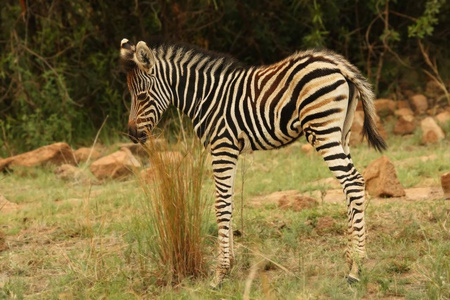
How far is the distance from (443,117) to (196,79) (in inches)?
237

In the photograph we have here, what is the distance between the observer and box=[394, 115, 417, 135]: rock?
11.0 metres

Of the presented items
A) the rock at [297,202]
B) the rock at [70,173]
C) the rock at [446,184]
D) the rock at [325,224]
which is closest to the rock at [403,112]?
the rock at [446,184]

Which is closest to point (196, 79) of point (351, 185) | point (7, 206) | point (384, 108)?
point (351, 185)

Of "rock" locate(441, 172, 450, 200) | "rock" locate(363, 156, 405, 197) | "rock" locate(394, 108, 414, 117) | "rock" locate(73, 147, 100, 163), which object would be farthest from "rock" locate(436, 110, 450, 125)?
"rock" locate(73, 147, 100, 163)

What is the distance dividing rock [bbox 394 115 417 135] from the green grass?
2095 mm

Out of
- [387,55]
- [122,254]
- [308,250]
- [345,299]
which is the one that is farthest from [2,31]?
[345,299]

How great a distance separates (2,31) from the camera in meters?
12.5

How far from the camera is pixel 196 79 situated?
6.07 m

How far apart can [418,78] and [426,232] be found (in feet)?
23.1

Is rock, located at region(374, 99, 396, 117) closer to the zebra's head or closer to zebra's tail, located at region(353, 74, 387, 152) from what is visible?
zebra's tail, located at region(353, 74, 387, 152)

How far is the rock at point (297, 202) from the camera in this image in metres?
7.37

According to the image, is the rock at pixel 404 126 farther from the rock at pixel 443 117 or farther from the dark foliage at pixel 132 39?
the dark foliage at pixel 132 39

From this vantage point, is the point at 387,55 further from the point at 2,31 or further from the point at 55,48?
the point at 2,31

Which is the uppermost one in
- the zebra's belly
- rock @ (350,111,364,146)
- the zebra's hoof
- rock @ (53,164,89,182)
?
the zebra's belly
